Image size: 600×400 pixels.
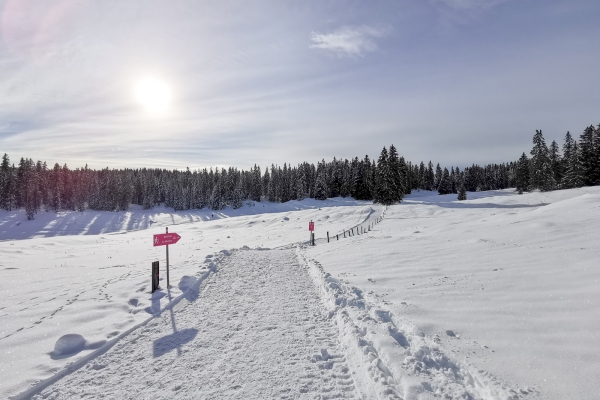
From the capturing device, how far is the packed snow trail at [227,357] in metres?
4.50

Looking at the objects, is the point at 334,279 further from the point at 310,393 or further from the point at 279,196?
the point at 279,196

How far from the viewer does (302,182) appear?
313 feet

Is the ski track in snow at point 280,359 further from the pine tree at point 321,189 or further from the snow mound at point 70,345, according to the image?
the pine tree at point 321,189

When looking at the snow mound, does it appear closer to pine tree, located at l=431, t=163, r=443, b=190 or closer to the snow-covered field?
the snow-covered field

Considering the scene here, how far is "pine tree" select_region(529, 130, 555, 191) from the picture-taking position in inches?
2431

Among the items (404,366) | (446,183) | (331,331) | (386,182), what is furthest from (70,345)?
(446,183)

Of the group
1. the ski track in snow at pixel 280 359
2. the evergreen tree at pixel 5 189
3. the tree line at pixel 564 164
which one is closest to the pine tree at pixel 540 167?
the tree line at pixel 564 164

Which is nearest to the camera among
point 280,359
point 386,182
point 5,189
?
point 280,359

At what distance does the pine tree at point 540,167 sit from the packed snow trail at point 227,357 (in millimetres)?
75194

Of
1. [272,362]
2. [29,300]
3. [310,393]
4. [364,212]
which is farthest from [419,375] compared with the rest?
[364,212]

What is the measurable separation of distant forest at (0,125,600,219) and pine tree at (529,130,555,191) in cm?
17

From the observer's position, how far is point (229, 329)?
677cm

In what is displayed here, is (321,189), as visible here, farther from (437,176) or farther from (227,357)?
(227,357)

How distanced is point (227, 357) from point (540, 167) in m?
79.8
